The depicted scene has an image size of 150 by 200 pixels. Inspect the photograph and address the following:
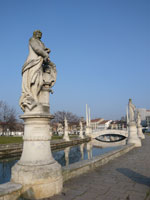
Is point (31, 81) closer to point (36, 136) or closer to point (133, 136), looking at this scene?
point (36, 136)

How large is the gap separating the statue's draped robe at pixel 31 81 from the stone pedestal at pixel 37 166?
34 cm

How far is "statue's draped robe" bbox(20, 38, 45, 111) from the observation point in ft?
13.3

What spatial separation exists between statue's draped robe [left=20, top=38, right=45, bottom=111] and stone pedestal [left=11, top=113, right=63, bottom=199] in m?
0.34

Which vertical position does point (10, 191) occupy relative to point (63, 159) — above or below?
above

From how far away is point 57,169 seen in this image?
155 inches

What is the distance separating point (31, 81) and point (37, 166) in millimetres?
1975

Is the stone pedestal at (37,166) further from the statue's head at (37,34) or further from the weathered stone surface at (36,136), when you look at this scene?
the statue's head at (37,34)

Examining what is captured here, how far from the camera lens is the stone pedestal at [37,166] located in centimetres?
358

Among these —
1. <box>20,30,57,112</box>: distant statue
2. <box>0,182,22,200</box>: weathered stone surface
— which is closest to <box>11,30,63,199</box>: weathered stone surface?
<box>20,30,57,112</box>: distant statue

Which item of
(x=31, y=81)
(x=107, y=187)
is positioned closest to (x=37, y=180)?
(x=107, y=187)

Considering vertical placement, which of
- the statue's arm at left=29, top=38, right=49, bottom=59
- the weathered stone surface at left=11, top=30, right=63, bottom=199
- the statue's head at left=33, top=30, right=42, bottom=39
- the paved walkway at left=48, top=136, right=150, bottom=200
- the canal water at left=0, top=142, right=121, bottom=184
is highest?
the statue's head at left=33, top=30, right=42, bottom=39

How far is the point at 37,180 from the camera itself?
360 cm

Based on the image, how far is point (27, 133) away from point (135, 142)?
1252cm

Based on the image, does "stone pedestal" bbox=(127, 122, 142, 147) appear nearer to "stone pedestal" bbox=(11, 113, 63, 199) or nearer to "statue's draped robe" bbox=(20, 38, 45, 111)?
"stone pedestal" bbox=(11, 113, 63, 199)
